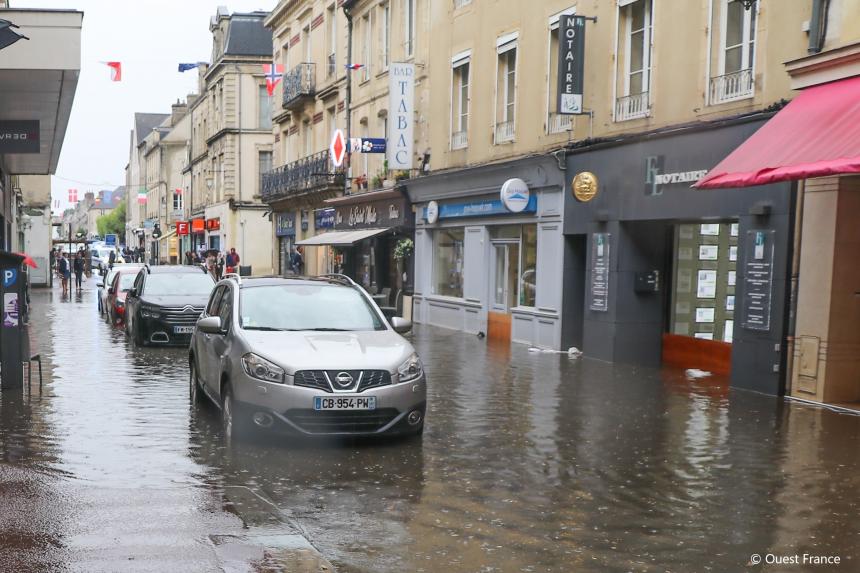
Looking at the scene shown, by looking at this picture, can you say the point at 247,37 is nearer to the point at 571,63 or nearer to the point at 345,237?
the point at 345,237

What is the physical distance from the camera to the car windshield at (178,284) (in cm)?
1925

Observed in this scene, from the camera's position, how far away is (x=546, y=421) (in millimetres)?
10633

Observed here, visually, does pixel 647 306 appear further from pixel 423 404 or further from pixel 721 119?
pixel 423 404

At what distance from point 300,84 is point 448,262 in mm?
15746

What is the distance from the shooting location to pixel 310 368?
27.8ft

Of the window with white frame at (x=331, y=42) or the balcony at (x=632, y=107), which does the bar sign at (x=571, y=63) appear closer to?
the balcony at (x=632, y=107)

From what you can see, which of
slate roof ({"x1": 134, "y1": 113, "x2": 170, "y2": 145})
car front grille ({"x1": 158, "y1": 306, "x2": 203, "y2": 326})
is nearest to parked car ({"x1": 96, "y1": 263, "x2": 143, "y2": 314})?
car front grille ({"x1": 158, "y1": 306, "x2": 203, "y2": 326})

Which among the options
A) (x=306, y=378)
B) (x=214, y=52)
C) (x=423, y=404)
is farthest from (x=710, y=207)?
(x=214, y=52)

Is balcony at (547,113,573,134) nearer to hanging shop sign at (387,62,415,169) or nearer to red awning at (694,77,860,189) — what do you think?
red awning at (694,77,860,189)

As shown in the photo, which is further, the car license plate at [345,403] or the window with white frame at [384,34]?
the window with white frame at [384,34]

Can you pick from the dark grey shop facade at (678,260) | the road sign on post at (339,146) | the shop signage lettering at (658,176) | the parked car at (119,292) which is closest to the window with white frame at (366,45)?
the road sign on post at (339,146)

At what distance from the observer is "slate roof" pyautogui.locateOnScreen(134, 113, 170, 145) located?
4513 inches

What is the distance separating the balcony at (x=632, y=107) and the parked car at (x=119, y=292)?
11.9 metres

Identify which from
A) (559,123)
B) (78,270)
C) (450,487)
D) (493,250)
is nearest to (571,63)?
(559,123)
